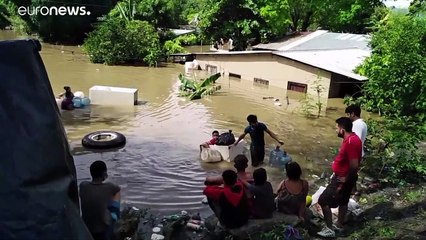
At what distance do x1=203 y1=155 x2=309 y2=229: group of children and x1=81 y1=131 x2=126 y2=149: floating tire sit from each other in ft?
18.4

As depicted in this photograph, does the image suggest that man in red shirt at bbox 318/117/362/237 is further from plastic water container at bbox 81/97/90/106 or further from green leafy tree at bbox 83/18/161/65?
green leafy tree at bbox 83/18/161/65

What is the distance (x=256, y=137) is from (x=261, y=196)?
348 cm

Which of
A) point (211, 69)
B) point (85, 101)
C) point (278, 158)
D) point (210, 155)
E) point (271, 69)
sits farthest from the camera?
point (211, 69)

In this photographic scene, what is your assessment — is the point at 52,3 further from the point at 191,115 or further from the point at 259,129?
the point at 259,129

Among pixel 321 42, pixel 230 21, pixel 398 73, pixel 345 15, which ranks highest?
pixel 345 15

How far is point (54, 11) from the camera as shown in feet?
135

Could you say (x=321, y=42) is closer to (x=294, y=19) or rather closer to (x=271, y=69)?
(x=271, y=69)

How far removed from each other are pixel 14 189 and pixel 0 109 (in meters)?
0.42

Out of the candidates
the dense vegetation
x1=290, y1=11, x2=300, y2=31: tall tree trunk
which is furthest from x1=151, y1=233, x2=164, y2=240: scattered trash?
x1=290, y1=11, x2=300, y2=31: tall tree trunk

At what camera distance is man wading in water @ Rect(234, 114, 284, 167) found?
930cm

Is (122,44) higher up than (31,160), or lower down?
lower down

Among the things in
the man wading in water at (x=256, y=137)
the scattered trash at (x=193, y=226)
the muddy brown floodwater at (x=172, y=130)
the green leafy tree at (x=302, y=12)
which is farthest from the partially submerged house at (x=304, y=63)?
the scattered trash at (x=193, y=226)

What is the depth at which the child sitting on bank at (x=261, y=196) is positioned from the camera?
6.09 metres

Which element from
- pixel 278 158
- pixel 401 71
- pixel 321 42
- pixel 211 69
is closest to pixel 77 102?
pixel 278 158
